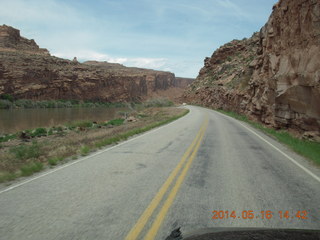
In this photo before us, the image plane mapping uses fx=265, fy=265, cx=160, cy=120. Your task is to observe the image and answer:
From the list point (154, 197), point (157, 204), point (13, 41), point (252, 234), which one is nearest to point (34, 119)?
point (154, 197)

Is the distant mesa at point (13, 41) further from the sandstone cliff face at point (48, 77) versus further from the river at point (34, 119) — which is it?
the river at point (34, 119)

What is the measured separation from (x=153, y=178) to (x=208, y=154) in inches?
138

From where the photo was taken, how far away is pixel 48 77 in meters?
88.1

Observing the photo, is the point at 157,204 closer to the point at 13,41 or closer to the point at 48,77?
the point at 48,77

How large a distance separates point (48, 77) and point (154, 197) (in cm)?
9235

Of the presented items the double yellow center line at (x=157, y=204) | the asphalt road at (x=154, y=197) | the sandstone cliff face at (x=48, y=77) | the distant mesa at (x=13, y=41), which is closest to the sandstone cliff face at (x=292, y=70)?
the asphalt road at (x=154, y=197)

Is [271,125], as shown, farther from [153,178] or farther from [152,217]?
[152,217]

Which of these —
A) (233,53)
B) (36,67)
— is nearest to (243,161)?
(233,53)

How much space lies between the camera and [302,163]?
8.31 m

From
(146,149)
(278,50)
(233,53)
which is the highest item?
(233,53)
